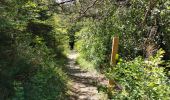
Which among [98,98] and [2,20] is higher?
[2,20]

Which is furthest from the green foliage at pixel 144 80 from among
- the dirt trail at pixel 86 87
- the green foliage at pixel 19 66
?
the dirt trail at pixel 86 87

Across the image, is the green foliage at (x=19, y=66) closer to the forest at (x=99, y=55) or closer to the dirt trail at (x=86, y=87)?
the forest at (x=99, y=55)

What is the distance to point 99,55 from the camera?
15148 millimetres

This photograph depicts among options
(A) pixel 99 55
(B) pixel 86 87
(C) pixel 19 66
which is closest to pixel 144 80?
(C) pixel 19 66

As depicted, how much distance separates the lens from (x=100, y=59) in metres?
15.0

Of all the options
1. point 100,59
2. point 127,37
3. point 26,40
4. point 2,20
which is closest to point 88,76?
point 100,59

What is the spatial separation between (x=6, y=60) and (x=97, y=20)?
732 cm

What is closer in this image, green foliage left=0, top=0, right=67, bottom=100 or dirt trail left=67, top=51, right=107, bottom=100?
green foliage left=0, top=0, right=67, bottom=100

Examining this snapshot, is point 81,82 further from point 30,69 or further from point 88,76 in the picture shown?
point 30,69

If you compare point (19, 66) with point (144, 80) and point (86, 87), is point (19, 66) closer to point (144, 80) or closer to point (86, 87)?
point (144, 80)

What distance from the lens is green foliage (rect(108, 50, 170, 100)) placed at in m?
5.27

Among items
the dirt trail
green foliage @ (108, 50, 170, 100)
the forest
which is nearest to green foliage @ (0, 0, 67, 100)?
the forest

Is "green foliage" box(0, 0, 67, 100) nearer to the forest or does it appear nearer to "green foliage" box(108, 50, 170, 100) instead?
the forest

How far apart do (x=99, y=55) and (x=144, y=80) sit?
372 inches
